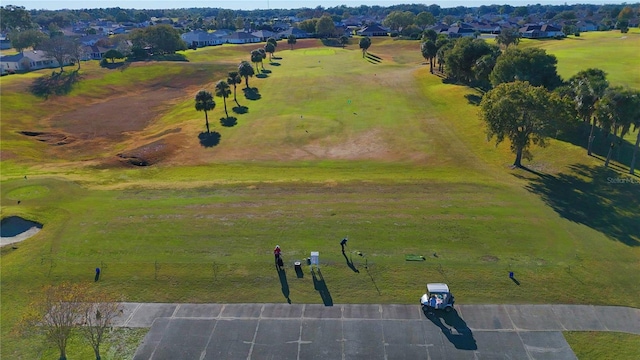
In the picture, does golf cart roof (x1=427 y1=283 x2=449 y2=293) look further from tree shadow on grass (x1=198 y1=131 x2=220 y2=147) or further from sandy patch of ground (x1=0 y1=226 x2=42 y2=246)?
tree shadow on grass (x1=198 y1=131 x2=220 y2=147)

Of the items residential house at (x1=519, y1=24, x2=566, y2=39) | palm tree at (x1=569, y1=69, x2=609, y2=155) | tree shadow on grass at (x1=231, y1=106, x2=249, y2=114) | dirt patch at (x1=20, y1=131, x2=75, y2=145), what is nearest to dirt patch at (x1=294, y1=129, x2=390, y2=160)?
palm tree at (x1=569, y1=69, x2=609, y2=155)

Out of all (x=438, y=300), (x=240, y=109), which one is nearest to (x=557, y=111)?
(x=438, y=300)

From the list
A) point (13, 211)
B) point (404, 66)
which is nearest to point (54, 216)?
point (13, 211)

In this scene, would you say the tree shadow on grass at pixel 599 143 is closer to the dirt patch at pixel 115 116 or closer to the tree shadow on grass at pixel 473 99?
the tree shadow on grass at pixel 473 99

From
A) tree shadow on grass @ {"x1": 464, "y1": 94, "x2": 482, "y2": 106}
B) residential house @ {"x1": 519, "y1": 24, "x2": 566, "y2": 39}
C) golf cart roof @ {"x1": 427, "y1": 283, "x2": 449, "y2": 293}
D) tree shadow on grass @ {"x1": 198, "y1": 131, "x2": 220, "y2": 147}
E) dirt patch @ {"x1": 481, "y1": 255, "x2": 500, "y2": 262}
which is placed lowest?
dirt patch @ {"x1": 481, "y1": 255, "x2": 500, "y2": 262}

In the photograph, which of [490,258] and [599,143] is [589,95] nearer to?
[599,143]

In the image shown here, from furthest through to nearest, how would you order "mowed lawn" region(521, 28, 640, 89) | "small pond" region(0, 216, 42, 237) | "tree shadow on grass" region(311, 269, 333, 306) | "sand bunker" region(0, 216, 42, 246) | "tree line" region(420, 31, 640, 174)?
"mowed lawn" region(521, 28, 640, 89)
"tree line" region(420, 31, 640, 174)
"small pond" region(0, 216, 42, 237)
"sand bunker" region(0, 216, 42, 246)
"tree shadow on grass" region(311, 269, 333, 306)

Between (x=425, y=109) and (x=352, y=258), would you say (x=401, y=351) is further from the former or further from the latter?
(x=425, y=109)

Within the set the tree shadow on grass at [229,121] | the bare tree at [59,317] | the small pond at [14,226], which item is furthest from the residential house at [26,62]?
the bare tree at [59,317]
